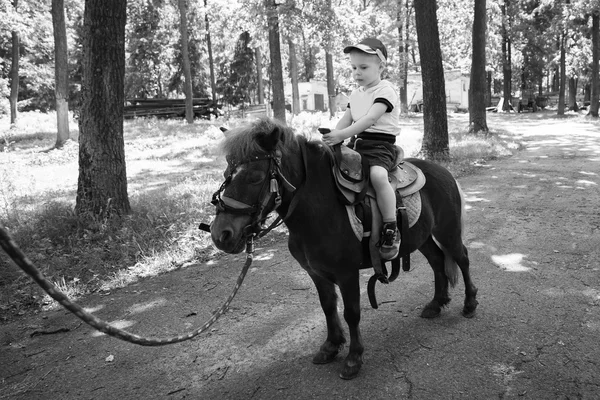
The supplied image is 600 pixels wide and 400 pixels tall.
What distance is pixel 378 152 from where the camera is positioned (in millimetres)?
3680

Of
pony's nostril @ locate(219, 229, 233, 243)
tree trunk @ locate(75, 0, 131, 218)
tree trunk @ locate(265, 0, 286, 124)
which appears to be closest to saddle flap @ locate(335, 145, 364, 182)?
pony's nostril @ locate(219, 229, 233, 243)

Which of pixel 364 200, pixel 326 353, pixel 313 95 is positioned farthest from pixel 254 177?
pixel 313 95

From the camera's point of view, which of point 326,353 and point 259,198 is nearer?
point 259,198

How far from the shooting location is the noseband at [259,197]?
2727 millimetres

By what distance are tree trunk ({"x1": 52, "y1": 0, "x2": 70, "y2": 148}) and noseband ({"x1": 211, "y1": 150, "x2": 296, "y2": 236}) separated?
58.5 feet

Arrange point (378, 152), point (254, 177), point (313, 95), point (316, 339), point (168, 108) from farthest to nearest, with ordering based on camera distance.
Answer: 1. point (313, 95)
2. point (168, 108)
3. point (316, 339)
4. point (378, 152)
5. point (254, 177)

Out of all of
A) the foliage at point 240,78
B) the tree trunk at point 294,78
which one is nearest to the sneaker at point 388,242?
the tree trunk at point 294,78

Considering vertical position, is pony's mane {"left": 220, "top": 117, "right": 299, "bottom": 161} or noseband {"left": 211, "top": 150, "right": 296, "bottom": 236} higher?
pony's mane {"left": 220, "top": 117, "right": 299, "bottom": 161}

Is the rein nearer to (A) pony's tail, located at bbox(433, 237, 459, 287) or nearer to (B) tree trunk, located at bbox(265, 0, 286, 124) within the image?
(A) pony's tail, located at bbox(433, 237, 459, 287)

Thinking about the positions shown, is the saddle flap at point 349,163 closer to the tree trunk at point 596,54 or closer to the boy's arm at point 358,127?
the boy's arm at point 358,127

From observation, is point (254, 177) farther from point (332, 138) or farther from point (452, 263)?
point (452, 263)

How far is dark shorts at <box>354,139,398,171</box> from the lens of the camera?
3.64 metres

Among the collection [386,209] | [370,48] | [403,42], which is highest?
[403,42]

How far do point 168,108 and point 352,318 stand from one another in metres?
33.1
